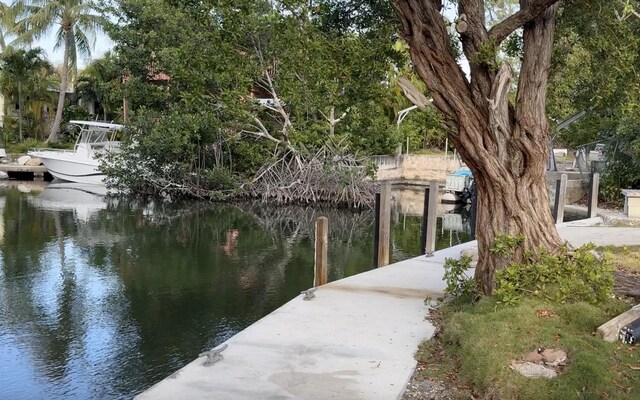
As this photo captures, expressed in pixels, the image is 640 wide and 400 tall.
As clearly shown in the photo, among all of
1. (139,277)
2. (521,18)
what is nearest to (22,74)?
(139,277)

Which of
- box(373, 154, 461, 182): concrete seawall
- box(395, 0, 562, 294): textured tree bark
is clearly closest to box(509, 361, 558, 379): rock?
box(395, 0, 562, 294): textured tree bark

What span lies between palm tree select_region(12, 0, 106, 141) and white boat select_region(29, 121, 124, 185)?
680 centimetres

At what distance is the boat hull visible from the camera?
3684 cm

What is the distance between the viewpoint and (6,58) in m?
42.6

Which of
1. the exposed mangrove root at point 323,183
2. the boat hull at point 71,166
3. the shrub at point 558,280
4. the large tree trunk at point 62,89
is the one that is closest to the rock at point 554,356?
the shrub at point 558,280

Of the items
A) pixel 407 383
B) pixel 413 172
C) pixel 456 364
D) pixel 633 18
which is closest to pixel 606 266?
pixel 456 364

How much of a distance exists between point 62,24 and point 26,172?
9730mm

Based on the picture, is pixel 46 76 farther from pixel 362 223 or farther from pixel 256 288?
pixel 256 288

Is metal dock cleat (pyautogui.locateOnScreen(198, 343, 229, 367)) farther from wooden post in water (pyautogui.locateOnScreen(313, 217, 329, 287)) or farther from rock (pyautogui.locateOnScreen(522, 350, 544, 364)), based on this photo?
wooden post in water (pyautogui.locateOnScreen(313, 217, 329, 287))

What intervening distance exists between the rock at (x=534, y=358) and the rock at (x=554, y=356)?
0.03 meters

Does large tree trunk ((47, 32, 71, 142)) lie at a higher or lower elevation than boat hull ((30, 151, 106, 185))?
higher

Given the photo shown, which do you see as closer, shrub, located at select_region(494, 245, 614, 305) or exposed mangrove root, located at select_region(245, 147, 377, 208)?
shrub, located at select_region(494, 245, 614, 305)

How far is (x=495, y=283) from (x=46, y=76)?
44.5 m

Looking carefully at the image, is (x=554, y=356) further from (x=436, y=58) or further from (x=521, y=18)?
(x=521, y=18)
